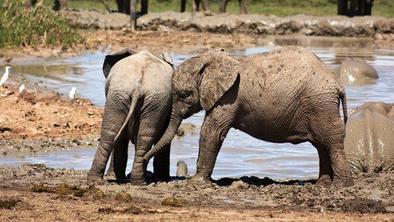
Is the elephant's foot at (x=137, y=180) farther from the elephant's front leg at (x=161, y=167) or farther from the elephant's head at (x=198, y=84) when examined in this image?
the elephant's front leg at (x=161, y=167)

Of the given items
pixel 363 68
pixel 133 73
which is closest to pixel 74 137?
pixel 133 73

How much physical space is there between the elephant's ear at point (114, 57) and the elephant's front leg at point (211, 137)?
3.32ft

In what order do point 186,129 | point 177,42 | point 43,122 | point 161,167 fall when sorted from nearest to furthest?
1. point 161,167
2. point 43,122
3. point 186,129
4. point 177,42

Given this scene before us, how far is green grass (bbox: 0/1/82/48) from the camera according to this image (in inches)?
973

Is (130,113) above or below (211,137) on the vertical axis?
above

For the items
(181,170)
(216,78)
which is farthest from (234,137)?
(216,78)

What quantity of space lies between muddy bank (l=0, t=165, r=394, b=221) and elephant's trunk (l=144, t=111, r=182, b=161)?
29 centimetres

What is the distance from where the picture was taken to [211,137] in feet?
34.2

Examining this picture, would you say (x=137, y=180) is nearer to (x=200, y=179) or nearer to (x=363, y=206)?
(x=200, y=179)

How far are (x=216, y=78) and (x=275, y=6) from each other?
36.9 meters

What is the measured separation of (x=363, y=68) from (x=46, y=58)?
694 cm

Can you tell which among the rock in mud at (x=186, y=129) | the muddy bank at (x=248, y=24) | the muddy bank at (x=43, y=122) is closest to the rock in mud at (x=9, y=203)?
the muddy bank at (x=43, y=122)

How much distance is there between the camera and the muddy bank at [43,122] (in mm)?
13391

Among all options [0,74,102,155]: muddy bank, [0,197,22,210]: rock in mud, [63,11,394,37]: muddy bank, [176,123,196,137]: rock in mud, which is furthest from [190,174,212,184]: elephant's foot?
[63,11,394,37]: muddy bank
